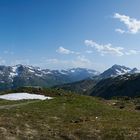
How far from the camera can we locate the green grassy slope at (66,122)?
34469mm

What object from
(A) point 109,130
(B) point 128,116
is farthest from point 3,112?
(B) point 128,116

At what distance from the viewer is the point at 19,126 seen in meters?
35.4

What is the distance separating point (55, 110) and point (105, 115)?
22.1ft

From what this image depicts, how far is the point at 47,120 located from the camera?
40.3 m

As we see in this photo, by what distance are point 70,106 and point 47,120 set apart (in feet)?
32.9

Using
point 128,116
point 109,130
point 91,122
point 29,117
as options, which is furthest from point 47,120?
point 128,116

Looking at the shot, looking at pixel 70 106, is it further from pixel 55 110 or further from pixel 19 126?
pixel 19 126

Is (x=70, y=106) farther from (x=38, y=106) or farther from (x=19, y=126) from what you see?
(x=19, y=126)

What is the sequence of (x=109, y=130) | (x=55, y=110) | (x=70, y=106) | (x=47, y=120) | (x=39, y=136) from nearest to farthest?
(x=39, y=136) → (x=109, y=130) → (x=47, y=120) → (x=55, y=110) → (x=70, y=106)

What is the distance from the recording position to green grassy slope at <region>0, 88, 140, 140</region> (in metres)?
34.5

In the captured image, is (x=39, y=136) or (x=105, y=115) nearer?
(x=39, y=136)

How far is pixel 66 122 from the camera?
40.7 metres

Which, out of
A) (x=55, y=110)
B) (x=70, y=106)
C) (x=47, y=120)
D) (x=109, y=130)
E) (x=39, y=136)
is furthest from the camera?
(x=70, y=106)

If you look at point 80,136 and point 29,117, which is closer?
point 80,136
